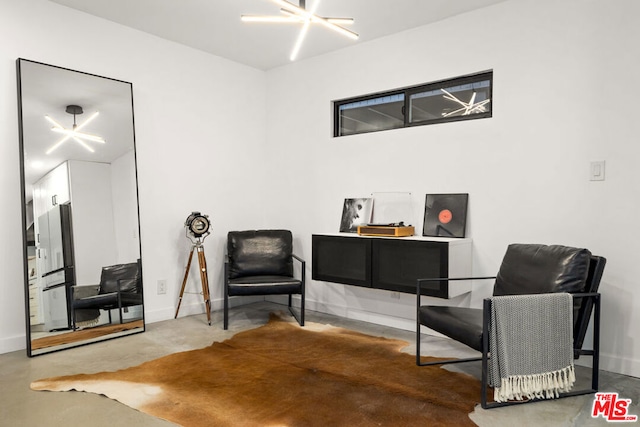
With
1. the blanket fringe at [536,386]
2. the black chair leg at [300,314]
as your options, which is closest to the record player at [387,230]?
the black chair leg at [300,314]

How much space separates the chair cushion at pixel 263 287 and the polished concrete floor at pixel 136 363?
1.24 feet

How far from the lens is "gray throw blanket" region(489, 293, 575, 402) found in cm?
239

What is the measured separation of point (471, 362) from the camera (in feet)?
10.3

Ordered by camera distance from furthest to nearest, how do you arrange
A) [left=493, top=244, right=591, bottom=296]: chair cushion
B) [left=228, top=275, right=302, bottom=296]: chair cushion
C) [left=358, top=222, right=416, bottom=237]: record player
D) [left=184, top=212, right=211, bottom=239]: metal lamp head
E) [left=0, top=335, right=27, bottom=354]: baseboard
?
[left=184, top=212, right=211, bottom=239]: metal lamp head
[left=228, top=275, right=302, bottom=296]: chair cushion
[left=358, top=222, right=416, bottom=237]: record player
[left=0, top=335, right=27, bottom=354]: baseboard
[left=493, top=244, right=591, bottom=296]: chair cushion

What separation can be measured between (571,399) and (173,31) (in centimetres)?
422

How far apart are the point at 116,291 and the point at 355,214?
88.3 inches

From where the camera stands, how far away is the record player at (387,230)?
376 cm

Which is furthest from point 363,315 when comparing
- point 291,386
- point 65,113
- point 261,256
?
point 65,113

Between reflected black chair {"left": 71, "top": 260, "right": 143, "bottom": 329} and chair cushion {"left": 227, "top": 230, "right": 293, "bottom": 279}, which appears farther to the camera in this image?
chair cushion {"left": 227, "top": 230, "right": 293, "bottom": 279}

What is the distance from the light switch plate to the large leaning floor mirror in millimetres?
3640

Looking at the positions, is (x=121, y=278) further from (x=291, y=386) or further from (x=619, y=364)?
(x=619, y=364)

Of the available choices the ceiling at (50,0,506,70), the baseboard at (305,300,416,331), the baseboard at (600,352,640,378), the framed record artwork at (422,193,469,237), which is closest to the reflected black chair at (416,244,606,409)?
the baseboard at (600,352,640,378)

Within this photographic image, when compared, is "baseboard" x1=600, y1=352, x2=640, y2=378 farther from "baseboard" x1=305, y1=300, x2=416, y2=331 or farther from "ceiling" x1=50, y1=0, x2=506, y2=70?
"ceiling" x1=50, y1=0, x2=506, y2=70

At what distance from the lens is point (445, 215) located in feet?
12.3
